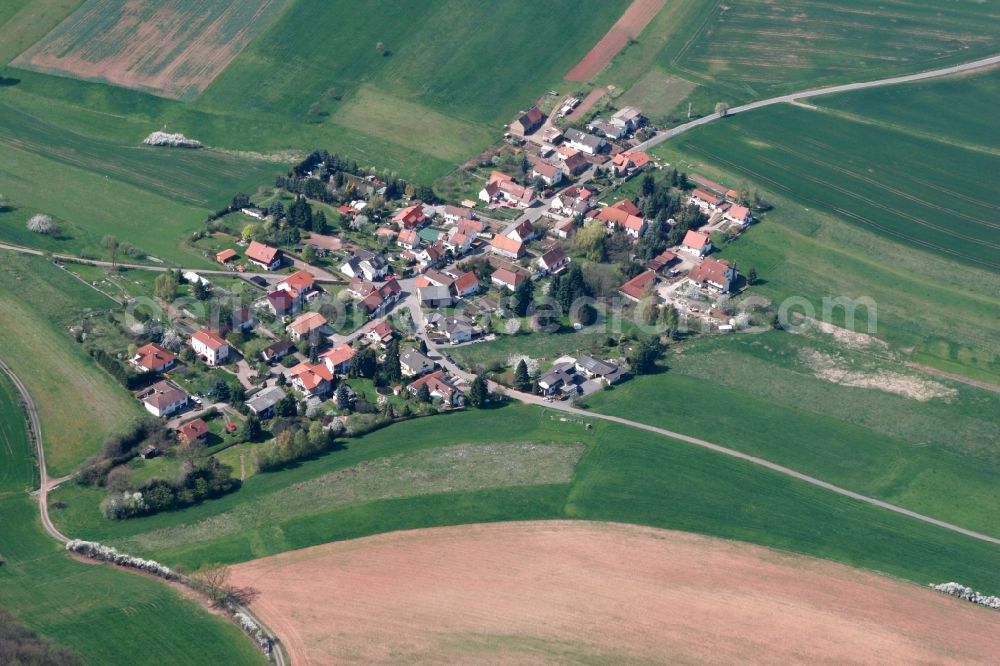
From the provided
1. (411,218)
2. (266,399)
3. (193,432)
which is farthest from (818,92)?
(193,432)

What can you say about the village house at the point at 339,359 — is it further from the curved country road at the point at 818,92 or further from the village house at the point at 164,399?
the curved country road at the point at 818,92

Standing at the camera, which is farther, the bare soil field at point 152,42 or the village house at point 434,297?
the bare soil field at point 152,42


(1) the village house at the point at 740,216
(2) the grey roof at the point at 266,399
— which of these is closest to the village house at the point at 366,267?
(2) the grey roof at the point at 266,399

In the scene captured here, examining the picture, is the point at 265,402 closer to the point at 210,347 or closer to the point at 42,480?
the point at 210,347

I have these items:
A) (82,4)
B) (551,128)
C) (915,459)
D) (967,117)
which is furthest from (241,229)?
(967,117)

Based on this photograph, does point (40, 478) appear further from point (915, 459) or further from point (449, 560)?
point (915, 459)

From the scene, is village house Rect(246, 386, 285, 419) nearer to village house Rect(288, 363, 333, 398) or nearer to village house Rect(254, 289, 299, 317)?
village house Rect(288, 363, 333, 398)

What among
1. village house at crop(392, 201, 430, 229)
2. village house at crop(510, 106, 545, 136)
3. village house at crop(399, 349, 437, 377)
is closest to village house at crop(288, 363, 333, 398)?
village house at crop(399, 349, 437, 377)

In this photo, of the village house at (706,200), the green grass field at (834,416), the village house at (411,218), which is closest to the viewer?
the green grass field at (834,416)

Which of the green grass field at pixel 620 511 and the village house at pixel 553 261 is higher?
the village house at pixel 553 261
